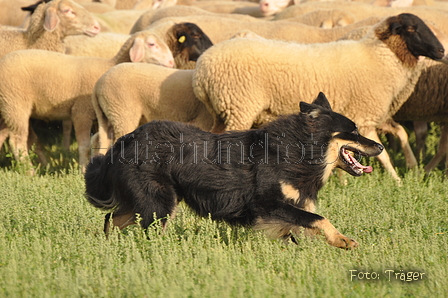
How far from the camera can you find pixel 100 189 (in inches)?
194

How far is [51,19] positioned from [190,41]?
2.17m

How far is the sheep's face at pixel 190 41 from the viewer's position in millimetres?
9836

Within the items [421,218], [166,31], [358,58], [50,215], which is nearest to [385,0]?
[166,31]

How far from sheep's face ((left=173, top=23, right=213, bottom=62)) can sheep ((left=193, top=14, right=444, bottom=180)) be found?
2.03 metres

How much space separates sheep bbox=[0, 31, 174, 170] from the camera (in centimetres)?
874

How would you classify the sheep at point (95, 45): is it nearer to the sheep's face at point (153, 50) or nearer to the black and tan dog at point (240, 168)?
the sheep's face at point (153, 50)

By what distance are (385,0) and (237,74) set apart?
839 centimetres

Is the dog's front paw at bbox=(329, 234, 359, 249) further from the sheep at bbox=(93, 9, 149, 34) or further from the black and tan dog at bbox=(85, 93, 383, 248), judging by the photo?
the sheep at bbox=(93, 9, 149, 34)

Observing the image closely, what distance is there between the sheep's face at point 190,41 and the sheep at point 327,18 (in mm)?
3093

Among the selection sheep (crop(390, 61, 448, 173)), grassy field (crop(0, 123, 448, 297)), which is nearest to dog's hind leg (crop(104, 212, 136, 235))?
grassy field (crop(0, 123, 448, 297))

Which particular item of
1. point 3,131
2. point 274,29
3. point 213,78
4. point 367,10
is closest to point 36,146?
point 3,131

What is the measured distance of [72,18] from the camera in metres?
10.5

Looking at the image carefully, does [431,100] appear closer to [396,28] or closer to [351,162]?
[396,28]

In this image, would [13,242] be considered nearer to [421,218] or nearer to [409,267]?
[409,267]
